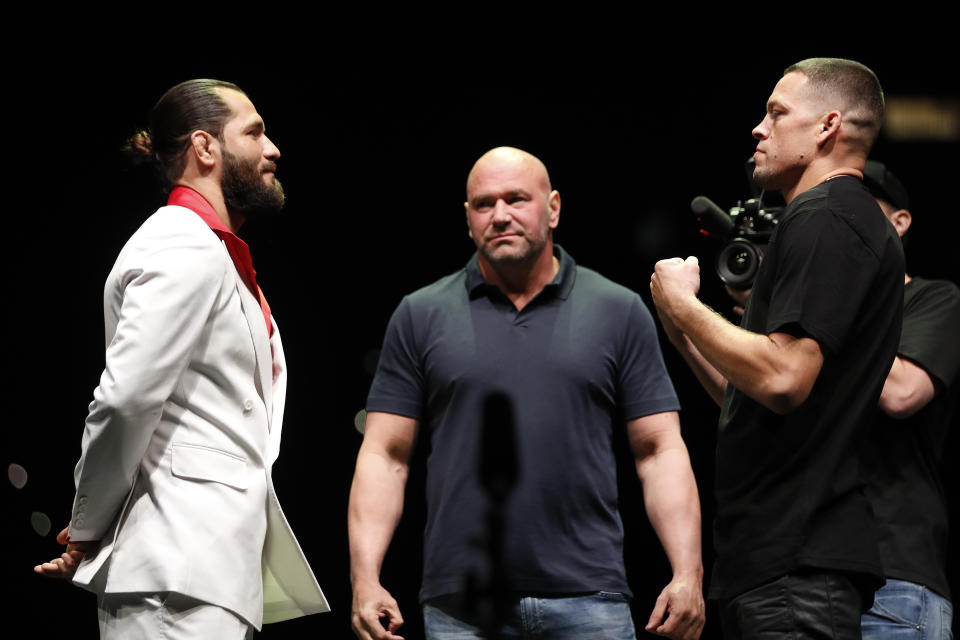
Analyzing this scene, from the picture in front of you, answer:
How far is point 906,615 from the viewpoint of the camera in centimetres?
196

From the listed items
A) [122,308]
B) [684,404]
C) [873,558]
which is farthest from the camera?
[684,404]

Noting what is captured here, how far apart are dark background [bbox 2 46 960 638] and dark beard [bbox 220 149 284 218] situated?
1672 millimetres

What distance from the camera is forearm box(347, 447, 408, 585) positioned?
7.70 feet

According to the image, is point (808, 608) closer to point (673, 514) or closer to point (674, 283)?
point (674, 283)

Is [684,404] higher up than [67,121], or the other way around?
[67,121]

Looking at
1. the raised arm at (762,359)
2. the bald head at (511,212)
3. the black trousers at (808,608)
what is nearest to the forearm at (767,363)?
the raised arm at (762,359)

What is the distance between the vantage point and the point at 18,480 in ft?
11.6

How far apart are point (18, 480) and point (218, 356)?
212cm

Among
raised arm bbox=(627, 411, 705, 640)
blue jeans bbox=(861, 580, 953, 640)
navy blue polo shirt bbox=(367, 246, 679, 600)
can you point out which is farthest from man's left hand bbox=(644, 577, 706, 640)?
blue jeans bbox=(861, 580, 953, 640)

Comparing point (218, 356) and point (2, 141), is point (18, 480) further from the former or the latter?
point (218, 356)

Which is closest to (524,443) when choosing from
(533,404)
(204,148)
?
(533,404)

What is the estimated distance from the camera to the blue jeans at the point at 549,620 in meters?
2.19

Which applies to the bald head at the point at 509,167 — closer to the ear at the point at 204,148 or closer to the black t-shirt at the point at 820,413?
the ear at the point at 204,148

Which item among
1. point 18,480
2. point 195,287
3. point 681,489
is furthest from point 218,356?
point 18,480
